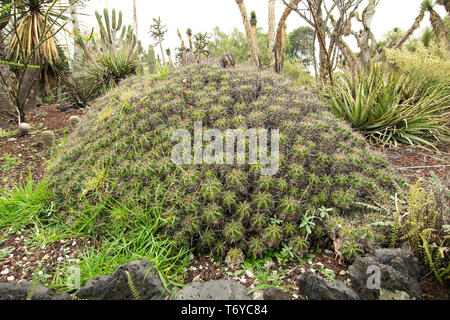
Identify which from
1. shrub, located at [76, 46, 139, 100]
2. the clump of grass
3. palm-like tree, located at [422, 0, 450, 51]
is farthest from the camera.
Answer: palm-like tree, located at [422, 0, 450, 51]

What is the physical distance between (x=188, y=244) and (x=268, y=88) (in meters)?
2.21

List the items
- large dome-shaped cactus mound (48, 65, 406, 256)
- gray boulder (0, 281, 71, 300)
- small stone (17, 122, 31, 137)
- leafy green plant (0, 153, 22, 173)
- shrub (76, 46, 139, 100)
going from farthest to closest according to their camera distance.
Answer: shrub (76, 46, 139, 100), small stone (17, 122, 31, 137), leafy green plant (0, 153, 22, 173), large dome-shaped cactus mound (48, 65, 406, 256), gray boulder (0, 281, 71, 300)

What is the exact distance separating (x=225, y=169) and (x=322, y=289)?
4.26ft

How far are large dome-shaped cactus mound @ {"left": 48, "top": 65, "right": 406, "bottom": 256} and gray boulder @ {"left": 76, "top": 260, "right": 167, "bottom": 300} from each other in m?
0.57

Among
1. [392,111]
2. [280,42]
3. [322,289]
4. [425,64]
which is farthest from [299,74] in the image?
[322,289]

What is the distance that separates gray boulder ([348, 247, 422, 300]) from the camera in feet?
5.49

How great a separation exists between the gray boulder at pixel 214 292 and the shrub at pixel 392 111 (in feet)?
11.1

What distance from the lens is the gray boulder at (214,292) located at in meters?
1.78

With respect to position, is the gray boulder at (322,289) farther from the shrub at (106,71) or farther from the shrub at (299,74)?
the shrub at (106,71)

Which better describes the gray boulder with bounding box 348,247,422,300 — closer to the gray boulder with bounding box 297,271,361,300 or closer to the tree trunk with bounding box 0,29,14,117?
the gray boulder with bounding box 297,271,361,300

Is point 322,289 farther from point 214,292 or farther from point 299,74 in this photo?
point 299,74

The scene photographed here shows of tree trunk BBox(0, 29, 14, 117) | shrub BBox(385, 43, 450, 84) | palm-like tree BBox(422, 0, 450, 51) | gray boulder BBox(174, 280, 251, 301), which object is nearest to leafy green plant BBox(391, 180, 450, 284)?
gray boulder BBox(174, 280, 251, 301)

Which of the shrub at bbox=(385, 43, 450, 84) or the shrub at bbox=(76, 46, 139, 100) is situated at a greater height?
the shrub at bbox=(76, 46, 139, 100)

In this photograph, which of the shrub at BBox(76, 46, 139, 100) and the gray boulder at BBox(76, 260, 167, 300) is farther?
the shrub at BBox(76, 46, 139, 100)
